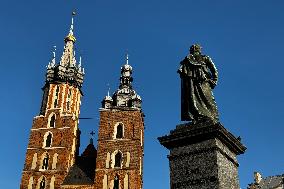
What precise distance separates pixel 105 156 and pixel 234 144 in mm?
36885

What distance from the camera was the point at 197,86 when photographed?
6543mm

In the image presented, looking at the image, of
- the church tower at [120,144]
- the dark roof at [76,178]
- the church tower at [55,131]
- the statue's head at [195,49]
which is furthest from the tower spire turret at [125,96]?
the statue's head at [195,49]

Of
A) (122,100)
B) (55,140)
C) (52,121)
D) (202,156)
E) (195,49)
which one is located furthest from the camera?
(122,100)

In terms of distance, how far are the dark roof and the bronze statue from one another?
36.4 metres

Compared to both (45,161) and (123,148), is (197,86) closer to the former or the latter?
(123,148)

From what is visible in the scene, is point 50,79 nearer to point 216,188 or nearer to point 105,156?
point 105,156

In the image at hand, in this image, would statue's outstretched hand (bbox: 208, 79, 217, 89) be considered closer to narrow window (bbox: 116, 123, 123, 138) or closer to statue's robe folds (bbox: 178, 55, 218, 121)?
statue's robe folds (bbox: 178, 55, 218, 121)

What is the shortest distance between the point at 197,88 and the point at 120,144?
1451 inches

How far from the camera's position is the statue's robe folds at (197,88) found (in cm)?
638

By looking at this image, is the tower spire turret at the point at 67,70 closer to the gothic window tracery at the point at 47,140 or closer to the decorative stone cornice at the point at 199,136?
the gothic window tracery at the point at 47,140

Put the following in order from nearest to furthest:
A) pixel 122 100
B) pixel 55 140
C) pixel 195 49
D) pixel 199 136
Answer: pixel 199 136
pixel 195 49
pixel 55 140
pixel 122 100

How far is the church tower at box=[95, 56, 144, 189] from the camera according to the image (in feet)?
134

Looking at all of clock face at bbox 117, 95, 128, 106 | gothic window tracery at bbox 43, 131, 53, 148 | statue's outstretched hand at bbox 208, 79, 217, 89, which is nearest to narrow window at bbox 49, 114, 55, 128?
gothic window tracery at bbox 43, 131, 53, 148

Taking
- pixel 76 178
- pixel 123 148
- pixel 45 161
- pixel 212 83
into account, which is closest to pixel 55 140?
pixel 45 161
